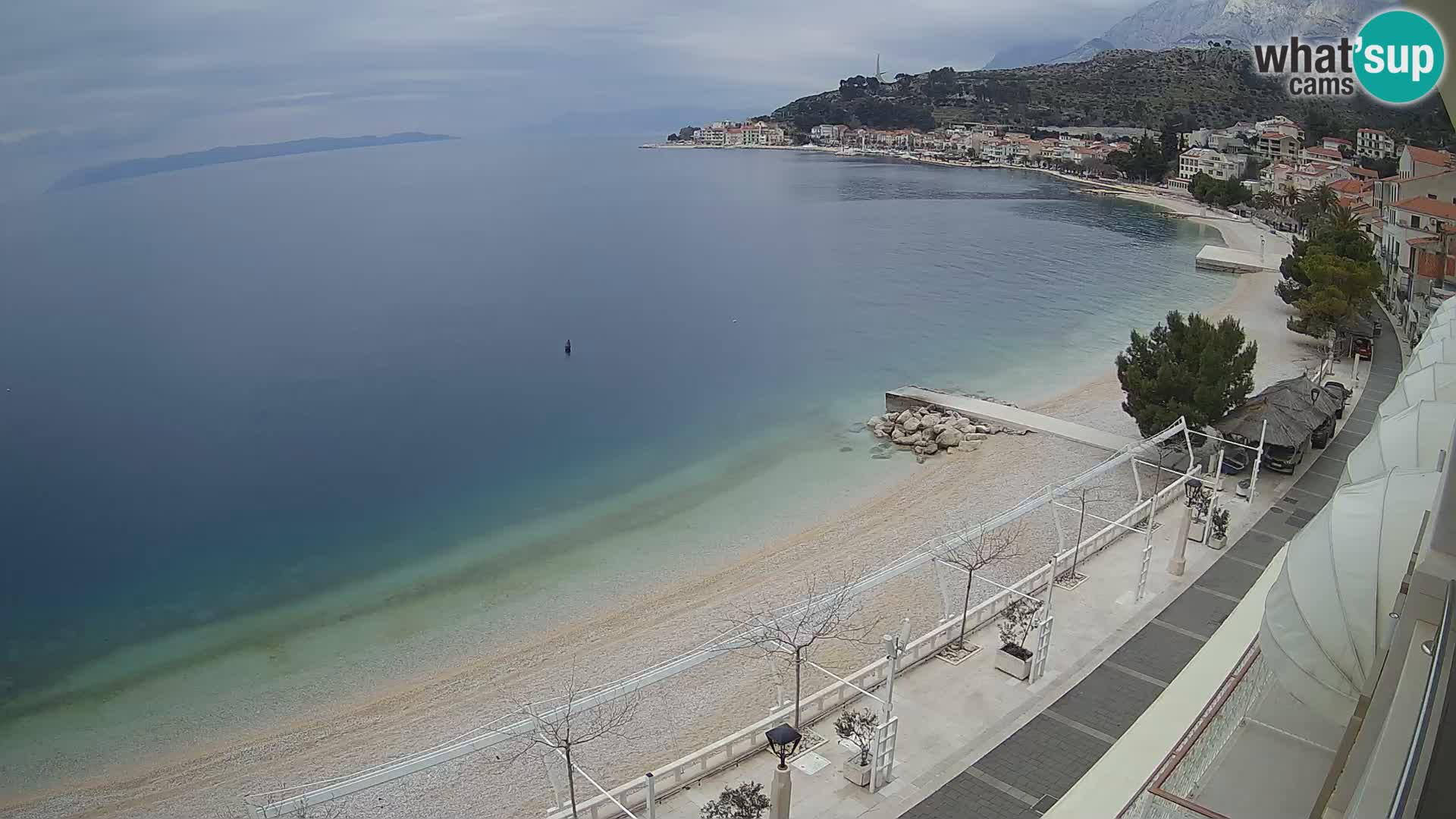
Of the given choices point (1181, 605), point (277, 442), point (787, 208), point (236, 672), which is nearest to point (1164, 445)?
point (1181, 605)

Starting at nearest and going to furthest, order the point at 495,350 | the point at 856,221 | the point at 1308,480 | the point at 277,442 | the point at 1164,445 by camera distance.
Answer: the point at 1308,480 < the point at 1164,445 < the point at 277,442 < the point at 495,350 < the point at 856,221

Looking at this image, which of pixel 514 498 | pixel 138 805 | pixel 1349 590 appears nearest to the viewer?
pixel 1349 590

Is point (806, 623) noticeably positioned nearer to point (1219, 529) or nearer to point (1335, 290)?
point (1219, 529)

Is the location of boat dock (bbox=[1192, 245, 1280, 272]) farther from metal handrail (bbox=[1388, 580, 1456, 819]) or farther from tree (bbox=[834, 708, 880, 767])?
metal handrail (bbox=[1388, 580, 1456, 819])

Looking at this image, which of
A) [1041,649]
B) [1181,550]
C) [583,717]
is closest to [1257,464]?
[1181,550]

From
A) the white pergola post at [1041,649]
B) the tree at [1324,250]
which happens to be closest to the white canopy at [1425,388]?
the white pergola post at [1041,649]

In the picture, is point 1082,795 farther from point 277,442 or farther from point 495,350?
point 495,350

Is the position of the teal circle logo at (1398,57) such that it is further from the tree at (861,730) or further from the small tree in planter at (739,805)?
the small tree in planter at (739,805)
